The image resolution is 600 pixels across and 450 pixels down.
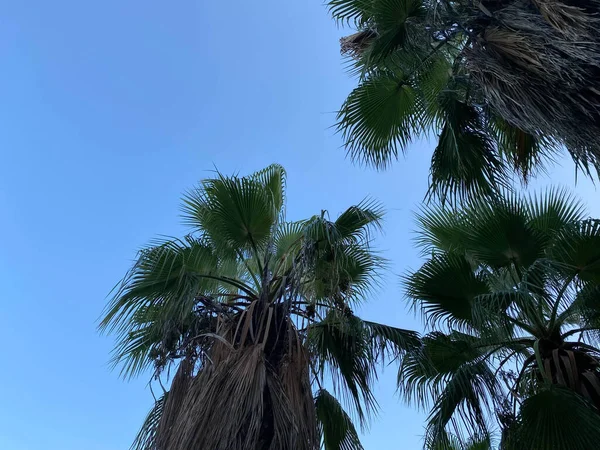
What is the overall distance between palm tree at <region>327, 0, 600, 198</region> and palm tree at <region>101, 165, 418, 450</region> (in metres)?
1.03

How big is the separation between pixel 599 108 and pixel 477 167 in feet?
5.22

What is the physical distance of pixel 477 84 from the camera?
15.2ft

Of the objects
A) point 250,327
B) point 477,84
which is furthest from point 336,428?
point 477,84

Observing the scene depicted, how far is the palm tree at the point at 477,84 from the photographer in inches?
153

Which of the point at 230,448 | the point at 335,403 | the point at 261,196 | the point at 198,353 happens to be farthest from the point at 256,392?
the point at 261,196

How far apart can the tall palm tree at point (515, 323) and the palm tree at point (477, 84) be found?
0.50 metres

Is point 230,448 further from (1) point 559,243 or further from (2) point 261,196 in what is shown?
(1) point 559,243

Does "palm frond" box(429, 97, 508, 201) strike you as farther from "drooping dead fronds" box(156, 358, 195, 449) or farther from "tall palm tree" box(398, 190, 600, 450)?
"drooping dead fronds" box(156, 358, 195, 449)

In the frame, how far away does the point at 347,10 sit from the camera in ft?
19.5

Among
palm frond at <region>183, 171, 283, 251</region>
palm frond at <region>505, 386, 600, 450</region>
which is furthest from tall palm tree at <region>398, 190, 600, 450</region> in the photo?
palm frond at <region>183, 171, 283, 251</region>

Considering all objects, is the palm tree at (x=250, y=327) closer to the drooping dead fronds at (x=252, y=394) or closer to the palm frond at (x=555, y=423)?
the drooping dead fronds at (x=252, y=394)

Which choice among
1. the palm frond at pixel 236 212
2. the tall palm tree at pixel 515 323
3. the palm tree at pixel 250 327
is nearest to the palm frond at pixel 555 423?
the tall palm tree at pixel 515 323

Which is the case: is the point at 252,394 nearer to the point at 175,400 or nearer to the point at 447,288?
the point at 175,400

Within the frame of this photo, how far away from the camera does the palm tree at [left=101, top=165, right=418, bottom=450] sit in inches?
179
